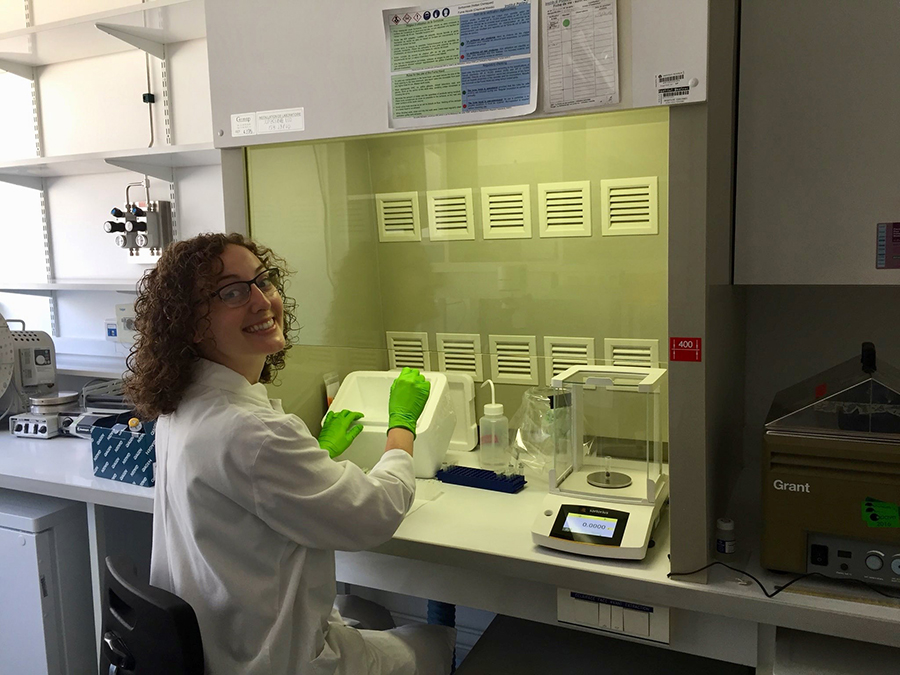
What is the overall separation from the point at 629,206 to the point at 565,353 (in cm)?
37

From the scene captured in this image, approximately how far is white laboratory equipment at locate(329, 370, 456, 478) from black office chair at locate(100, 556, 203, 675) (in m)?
0.69

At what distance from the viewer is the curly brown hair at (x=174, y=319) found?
1299 millimetres

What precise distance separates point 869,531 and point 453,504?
0.86 meters

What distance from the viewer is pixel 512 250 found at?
1.74m

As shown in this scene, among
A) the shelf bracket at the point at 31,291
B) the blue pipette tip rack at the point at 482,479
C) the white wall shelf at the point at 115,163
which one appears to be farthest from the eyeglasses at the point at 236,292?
the shelf bracket at the point at 31,291

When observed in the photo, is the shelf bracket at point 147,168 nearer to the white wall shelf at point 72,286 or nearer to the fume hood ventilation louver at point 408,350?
the white wall shelf at point 72,286

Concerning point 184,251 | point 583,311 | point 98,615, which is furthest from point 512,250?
point 98,615

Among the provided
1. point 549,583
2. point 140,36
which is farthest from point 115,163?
point 549,583

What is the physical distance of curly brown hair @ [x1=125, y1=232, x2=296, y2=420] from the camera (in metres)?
1.30

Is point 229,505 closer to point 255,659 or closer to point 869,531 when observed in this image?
point 255,659

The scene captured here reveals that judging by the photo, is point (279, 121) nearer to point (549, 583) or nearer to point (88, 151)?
point (549, 583)

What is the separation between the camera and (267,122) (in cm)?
157

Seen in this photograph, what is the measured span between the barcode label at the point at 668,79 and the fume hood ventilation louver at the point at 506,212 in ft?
1.71

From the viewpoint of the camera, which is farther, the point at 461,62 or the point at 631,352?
the point at 631,352
